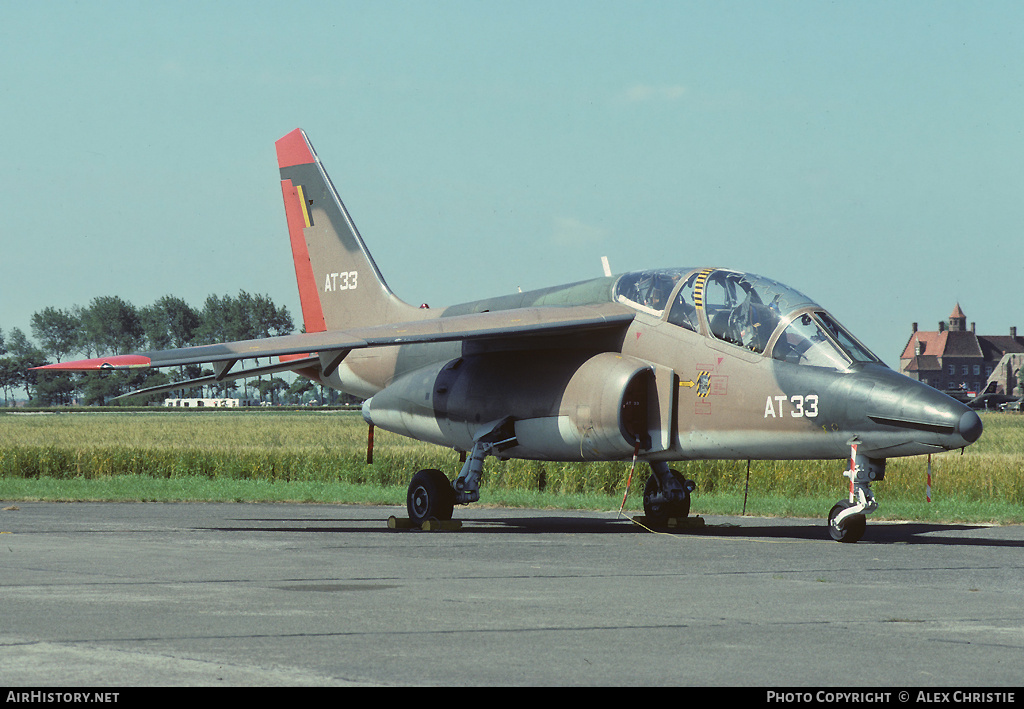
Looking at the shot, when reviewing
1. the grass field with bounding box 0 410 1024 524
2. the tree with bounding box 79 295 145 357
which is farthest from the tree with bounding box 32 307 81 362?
the grass field with bounding box 0 410 1024 524

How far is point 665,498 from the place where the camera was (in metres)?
18.4

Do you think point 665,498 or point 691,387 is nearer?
point 691,387

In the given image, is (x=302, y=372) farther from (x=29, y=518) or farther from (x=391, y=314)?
(x=29, y=518)

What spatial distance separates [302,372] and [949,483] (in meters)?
12.6

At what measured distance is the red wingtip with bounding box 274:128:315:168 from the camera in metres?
23.6

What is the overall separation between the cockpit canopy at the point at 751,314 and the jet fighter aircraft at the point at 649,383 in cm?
2

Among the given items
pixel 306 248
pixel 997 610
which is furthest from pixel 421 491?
pixel 997 610

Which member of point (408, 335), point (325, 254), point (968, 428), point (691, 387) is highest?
point (325, 254)

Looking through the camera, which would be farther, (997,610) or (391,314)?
(391,314)

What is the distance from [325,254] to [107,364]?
692 centimetres

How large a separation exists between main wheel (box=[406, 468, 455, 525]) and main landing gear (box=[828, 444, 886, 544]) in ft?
17.6

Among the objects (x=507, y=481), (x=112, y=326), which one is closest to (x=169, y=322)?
(x=112, y=326)

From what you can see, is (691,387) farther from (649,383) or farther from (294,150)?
(294,150)
